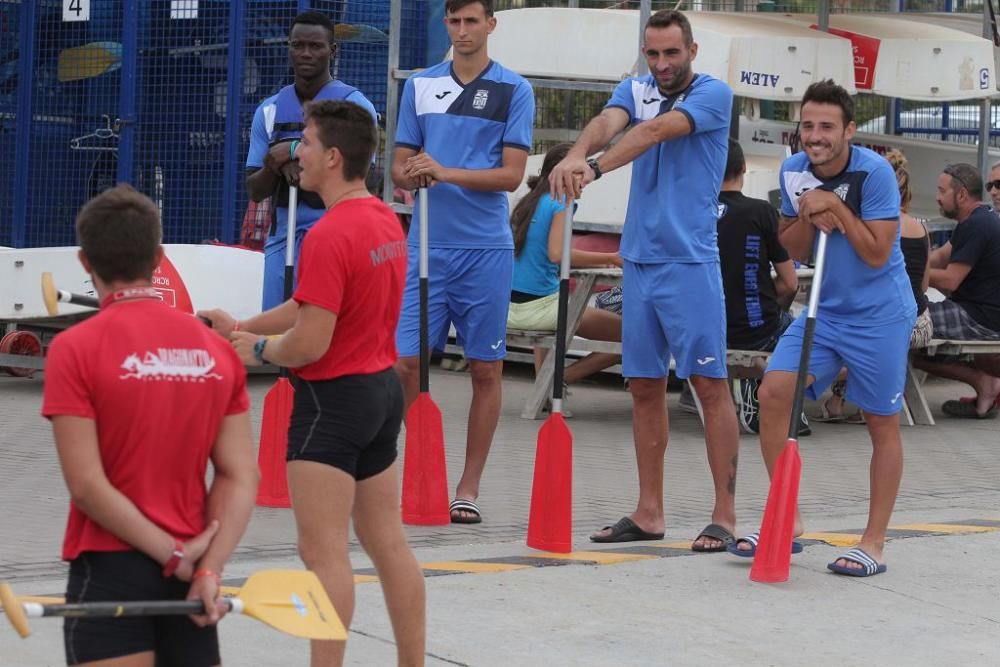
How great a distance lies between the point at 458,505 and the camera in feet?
23.3

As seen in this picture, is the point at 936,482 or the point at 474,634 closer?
the point at 474,634

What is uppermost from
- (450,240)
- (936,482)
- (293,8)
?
(293,8)

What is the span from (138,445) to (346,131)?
1.44 meters

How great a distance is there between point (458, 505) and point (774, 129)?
7.22 metres

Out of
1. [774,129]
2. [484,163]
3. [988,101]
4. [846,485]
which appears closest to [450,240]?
[484,163]

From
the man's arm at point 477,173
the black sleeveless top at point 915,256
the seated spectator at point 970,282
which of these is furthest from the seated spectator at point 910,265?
the man's arm at point 477,173

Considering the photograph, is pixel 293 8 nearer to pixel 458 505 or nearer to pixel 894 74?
pixel 894 74

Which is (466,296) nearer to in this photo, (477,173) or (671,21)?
(477,173)

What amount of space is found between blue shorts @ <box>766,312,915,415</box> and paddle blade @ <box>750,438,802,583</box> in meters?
0.42

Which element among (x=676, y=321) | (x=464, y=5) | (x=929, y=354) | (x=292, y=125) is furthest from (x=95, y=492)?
(x=929, y=354)

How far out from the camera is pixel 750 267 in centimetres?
977

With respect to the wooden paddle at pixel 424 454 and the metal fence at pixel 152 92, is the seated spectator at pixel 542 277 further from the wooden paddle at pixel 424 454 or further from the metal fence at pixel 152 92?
the wooden paddle at pixel 424 454

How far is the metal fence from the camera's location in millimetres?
12625

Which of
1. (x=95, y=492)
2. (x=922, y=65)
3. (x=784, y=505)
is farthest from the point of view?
(x=922, y=65)
